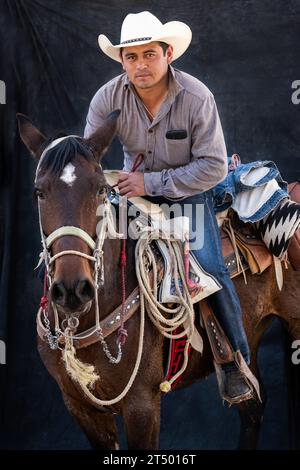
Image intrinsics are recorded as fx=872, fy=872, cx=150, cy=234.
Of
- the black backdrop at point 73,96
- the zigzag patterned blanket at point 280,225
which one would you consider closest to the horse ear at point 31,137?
A: the zigzag patterned blanket at point 280,225

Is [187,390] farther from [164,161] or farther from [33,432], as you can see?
[164,161]

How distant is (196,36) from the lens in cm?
588

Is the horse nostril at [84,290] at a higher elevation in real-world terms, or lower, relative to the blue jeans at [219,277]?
higher

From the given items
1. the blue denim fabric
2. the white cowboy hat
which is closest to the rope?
the blue denim fabric

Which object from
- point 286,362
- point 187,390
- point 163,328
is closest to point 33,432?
point 187,390

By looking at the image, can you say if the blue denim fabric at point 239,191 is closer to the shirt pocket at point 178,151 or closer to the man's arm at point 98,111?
the shirt pocket at point 178,151

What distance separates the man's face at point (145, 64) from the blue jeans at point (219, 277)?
1.96 feet

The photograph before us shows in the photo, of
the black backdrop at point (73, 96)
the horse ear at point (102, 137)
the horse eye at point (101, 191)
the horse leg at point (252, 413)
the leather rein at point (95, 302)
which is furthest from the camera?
the black backdrop at point (73, 96)

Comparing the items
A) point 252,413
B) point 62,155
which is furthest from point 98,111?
point 252,413

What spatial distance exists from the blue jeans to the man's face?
60 cm

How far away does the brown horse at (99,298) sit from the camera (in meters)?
3.54

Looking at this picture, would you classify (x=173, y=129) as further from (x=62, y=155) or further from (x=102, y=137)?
(x=62, y=155)

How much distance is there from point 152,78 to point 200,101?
26 centimetres

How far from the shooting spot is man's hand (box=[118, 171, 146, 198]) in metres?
4.12
